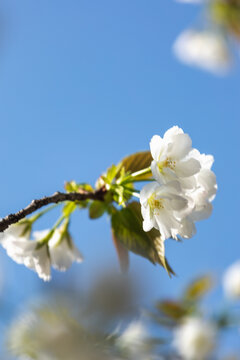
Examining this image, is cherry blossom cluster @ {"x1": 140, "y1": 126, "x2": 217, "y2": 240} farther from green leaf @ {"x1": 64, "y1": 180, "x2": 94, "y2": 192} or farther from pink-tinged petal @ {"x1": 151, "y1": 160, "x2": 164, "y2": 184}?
green leaf @ {"x1": 64, "y1": 180, "x2": 94, "y2": 192}

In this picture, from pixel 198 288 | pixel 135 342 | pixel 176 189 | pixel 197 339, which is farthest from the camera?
pixel 198 288

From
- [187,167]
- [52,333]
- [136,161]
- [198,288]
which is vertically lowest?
[52,333]

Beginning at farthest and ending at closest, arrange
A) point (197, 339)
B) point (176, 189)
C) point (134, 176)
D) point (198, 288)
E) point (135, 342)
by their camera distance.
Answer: point (198, 288) < point (197, 339) < point (135, 342) < point (134, 176) < point (176, 189)

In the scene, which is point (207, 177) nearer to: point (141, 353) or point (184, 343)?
point (141, 353)

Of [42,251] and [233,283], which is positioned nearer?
[42,251]

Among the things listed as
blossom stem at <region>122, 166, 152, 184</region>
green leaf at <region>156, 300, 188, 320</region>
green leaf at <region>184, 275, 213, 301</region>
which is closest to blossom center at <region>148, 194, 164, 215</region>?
blossom stem at <region>122, 166, 152, 184</region>

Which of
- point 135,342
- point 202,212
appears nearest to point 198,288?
point 135,342

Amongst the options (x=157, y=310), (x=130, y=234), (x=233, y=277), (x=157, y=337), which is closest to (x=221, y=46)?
(x=233, y=277)

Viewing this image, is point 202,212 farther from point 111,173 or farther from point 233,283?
point 233,283
